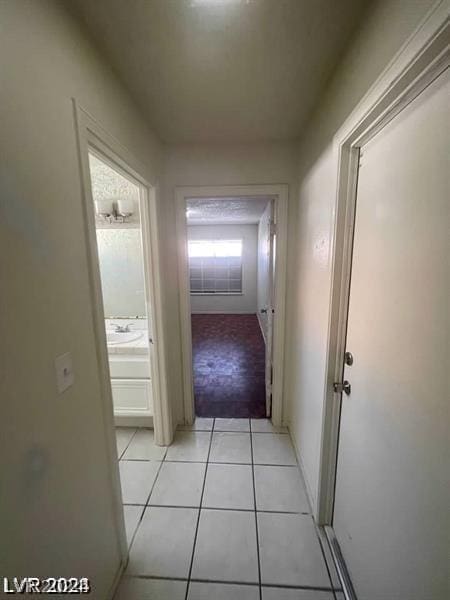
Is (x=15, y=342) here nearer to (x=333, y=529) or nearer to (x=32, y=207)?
(x=32, y=207)

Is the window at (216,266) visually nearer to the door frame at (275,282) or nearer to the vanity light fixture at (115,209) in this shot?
the vanity light fixture at (115,209)

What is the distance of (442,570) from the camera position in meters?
0.64

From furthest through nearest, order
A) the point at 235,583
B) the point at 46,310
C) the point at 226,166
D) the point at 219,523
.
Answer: the point at 226,166 → the point at 219,523 → the point at 235,583 → the point at 46,310

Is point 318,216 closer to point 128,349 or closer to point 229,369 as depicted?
point 128,349

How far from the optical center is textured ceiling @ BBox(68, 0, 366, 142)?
88 centimetres

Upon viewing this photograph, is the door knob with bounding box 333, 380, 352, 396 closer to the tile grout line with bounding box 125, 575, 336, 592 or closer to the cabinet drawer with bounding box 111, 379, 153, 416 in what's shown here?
the tile grout line with bounding box 125, 575, 336, 592

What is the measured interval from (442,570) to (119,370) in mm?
2069

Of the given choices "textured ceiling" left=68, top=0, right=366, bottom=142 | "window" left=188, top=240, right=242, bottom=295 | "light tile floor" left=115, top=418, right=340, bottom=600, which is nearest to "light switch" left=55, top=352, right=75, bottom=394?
"light tile floor" left=115, top=418, right=340, bottom=600

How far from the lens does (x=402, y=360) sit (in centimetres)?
80

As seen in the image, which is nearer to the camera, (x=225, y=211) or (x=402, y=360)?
(x=402, y=360)

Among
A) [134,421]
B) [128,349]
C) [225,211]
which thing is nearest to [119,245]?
[128,349]

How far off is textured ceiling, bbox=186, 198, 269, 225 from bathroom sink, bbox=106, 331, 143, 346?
195 cm

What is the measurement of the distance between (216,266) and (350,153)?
546 cm

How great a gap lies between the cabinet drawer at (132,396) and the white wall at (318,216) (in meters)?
1.25
